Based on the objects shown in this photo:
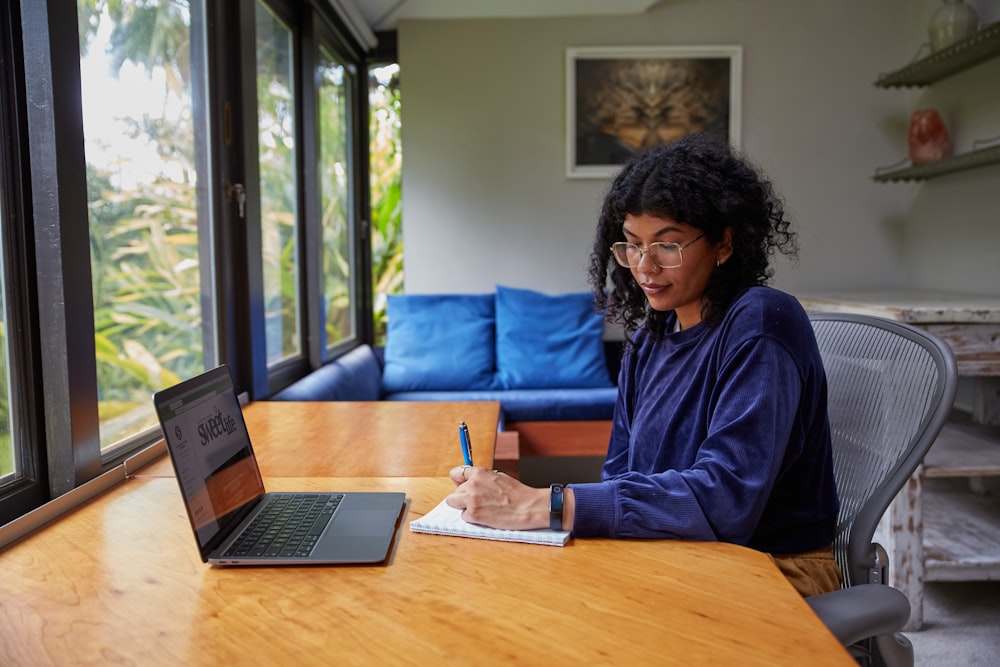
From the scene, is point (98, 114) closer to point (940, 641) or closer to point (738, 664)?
point (738, 664)

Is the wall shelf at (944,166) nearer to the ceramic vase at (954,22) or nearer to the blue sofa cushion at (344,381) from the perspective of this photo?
the ceramic vase at (954,22)

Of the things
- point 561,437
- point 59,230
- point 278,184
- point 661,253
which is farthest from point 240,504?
point 561,437

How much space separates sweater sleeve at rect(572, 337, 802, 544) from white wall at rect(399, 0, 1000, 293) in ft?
9.21

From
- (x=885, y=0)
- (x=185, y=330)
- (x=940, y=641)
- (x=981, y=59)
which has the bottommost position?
(x=940, y=641)

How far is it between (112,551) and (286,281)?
193cm

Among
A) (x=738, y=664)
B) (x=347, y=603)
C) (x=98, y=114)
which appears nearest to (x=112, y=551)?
(x=347, y=603)

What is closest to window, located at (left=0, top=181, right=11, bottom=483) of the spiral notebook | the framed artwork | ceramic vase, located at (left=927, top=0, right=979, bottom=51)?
the spiral notebook

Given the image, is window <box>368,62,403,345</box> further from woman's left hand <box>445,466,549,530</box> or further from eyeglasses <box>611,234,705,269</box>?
woman's left hand <box>445,466,549,530</box>

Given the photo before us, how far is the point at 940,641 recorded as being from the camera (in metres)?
2.22

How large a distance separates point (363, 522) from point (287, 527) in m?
0.10

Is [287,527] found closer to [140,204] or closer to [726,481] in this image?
[726,481]

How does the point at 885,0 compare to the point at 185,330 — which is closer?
the point at 185,330

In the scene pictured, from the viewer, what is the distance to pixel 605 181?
3908 millimetres

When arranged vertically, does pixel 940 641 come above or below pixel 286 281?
below
